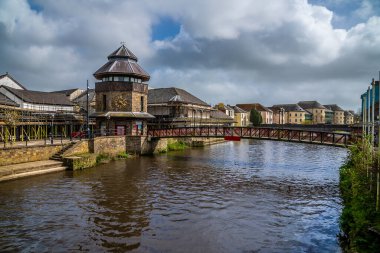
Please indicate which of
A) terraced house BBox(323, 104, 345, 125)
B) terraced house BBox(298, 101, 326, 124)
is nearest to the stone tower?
terraced house BBox(298, 101, 326, 124)

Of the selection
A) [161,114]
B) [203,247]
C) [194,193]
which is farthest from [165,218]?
[161,114]

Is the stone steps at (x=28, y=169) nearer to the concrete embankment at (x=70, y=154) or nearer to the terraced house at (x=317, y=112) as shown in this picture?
the concrete embankment at (x=70, y=154)

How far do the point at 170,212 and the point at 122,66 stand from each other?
24637mm

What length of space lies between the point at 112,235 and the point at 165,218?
2.61 meters

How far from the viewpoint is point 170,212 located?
13.5m

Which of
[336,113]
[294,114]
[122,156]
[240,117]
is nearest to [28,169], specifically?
[122,156]

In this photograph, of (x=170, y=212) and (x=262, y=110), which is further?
(x=262, y=110)

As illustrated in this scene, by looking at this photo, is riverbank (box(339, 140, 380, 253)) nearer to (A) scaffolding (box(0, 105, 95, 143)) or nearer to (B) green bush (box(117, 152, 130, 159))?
(B) green bush (box(117, 152, 130, 159))

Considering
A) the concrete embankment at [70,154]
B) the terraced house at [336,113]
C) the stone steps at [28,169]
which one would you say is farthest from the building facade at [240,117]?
the stone steps at [28,169]

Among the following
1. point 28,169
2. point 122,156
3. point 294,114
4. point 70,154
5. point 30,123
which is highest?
point 294,114

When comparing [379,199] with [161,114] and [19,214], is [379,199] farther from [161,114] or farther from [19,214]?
[161,114]

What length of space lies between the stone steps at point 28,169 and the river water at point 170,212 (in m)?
0.85

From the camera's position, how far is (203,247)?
1002 centimetres

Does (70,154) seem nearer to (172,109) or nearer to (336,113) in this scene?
(172,109)
